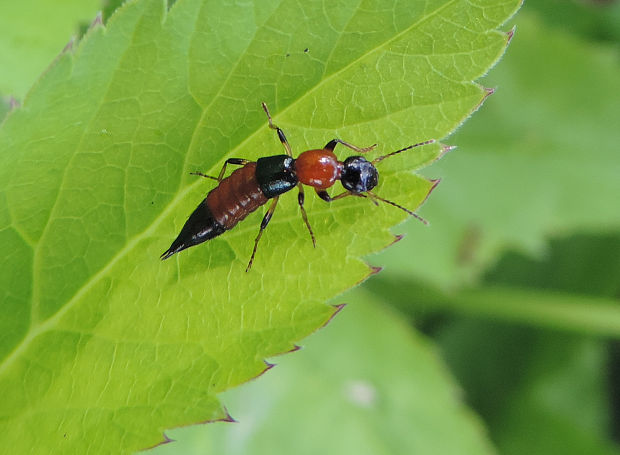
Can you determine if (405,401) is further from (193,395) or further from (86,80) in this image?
(86,80)

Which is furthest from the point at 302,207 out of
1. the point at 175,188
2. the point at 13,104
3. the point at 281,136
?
the point at 13,104

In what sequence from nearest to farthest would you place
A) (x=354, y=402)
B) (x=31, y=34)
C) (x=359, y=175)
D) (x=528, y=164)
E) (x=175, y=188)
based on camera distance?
1. (x=175, y=188)
2. (x=359, y=175)
3. (x=31, y=34)
4. (x=354, y=402)
5. (x=528, y=164)

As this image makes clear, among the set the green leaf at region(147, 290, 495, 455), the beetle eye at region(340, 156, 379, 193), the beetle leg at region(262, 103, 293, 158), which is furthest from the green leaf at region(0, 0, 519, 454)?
the green leaf at region(147, 290, 495, 455)

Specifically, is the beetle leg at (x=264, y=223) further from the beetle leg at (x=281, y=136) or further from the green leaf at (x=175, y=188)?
the beetle leg at (x=281, y=136)

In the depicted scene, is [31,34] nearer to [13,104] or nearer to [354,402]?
[13,104]

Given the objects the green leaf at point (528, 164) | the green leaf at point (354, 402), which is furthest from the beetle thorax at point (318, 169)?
the green leaf at point (528, 164)

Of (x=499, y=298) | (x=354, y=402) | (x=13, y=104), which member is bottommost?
(x=499, y=298)

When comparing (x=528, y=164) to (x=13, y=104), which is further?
(x=528, y=164)
